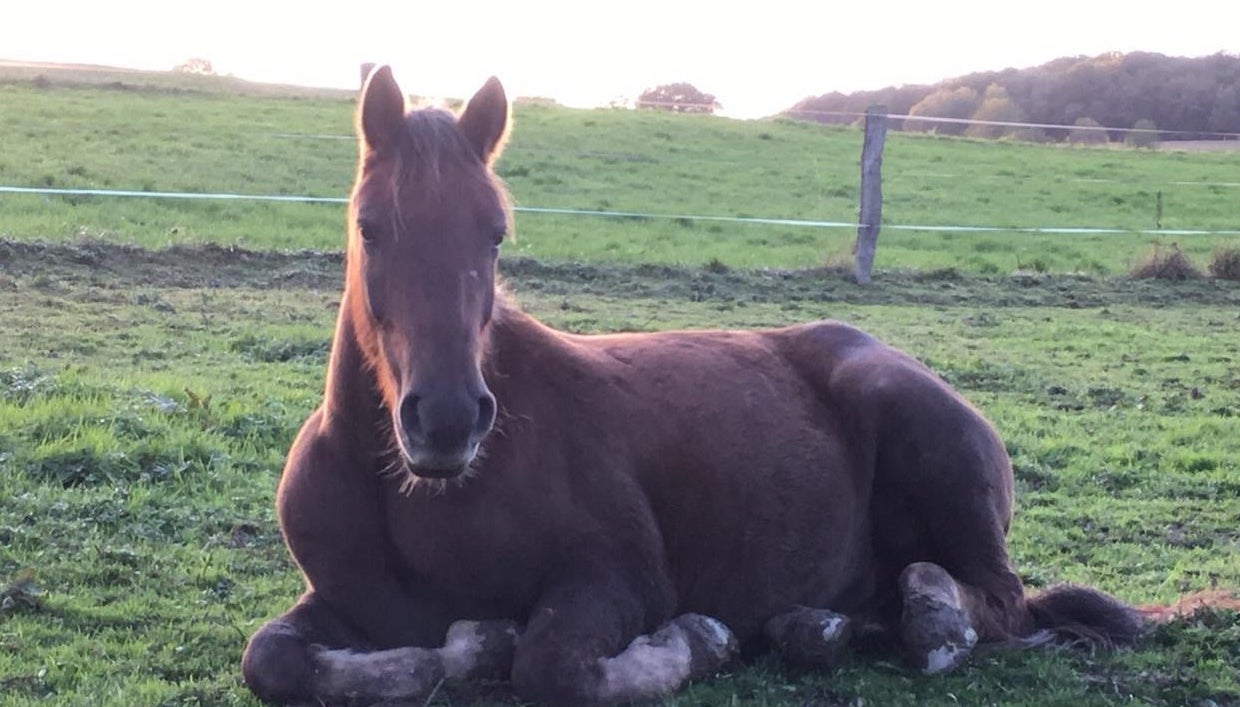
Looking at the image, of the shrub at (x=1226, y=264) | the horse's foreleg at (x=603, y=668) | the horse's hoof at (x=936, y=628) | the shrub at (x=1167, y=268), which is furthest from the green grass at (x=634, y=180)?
the horse's foreleg at (x=603, y=668)

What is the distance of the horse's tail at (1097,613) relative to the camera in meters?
4.94

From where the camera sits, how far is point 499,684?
14.0 feet

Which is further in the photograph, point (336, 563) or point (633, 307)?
point (633, 307)

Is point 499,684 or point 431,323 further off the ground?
point 431,323

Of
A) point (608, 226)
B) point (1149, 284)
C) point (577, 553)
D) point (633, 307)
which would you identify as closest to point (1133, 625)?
point (577, 553)

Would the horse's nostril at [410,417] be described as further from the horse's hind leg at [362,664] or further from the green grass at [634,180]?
the green grass at [634,180]

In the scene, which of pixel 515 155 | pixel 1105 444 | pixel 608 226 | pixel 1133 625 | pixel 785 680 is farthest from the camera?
pixel 515 155

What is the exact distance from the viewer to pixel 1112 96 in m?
53.6

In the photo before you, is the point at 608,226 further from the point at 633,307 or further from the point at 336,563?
the point at 336,563

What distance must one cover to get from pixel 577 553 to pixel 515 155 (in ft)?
80.7

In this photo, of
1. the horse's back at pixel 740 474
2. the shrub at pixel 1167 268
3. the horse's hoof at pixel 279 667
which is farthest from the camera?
the shrub at pixel 1167 268

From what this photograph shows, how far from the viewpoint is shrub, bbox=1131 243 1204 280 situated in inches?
740

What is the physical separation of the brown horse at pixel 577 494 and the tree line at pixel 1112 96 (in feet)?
144

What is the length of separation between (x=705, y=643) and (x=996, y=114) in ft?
152
